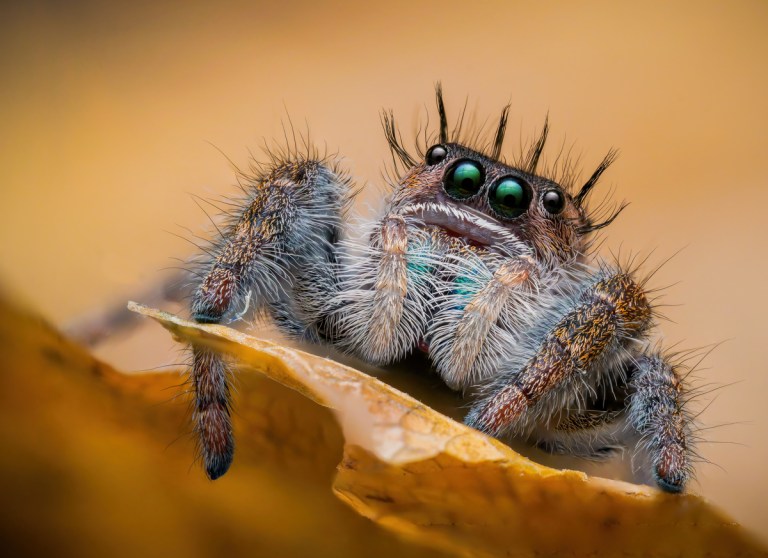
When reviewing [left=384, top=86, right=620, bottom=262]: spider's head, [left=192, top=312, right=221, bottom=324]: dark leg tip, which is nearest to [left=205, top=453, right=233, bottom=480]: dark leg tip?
[left=192, top=312, right=221, bottom=324]: dark leg tip

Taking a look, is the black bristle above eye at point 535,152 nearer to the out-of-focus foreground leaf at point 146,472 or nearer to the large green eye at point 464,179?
the large green eye at point 464,179

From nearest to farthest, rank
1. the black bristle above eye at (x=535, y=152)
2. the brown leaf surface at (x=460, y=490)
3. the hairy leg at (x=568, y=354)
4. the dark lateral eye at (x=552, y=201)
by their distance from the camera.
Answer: the brown leaf surface at (x=460, y=490) → the hairy leg at (x=568, y=354) → the dark lateral eye at (x=552, y=201) → the black bristle above eye at (x=535, y=152)

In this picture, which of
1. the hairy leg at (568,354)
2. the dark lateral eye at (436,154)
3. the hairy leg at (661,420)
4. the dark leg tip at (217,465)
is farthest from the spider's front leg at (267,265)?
the hairy leg at (661,420)

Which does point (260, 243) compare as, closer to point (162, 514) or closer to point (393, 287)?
point (393, 287)

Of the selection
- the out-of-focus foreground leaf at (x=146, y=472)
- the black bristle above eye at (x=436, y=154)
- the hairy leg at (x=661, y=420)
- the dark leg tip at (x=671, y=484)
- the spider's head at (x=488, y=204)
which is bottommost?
the out-of-focus foreground leaf at (x=146, y=472)

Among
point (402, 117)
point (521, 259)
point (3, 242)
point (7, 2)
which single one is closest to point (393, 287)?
point (521, 259)

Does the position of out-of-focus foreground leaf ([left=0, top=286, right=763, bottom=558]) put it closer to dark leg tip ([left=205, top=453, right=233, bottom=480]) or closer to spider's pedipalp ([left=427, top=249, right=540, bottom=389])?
dark leg tip ([left=205, top=453, right=233, bottom=480])

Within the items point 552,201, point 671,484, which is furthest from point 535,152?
point 671,484
